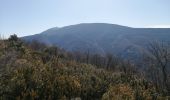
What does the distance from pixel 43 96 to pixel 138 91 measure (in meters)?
7.51

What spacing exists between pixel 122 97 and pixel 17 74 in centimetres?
621

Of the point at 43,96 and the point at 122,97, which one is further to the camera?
the point at 122,97

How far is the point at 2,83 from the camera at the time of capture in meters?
15.8

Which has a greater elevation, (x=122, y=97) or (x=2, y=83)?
(x=2, y=83)

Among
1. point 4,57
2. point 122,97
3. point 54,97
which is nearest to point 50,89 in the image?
point 54,97

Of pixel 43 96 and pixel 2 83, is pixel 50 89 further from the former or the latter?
pixel 2 83

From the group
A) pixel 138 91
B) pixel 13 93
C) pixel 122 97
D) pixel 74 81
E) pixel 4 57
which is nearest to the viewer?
pixel 13 93

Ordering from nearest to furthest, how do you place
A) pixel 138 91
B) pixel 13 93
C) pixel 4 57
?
pixel 13 93
pixel 138 91
pixel 4 57

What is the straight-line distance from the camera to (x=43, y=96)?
1516 centimetres

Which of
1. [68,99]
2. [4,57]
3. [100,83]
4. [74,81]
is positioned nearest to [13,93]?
[68,99]

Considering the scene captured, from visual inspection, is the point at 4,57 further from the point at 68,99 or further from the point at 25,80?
the point at 68,99

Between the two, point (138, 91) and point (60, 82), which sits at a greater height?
point (60, 82)

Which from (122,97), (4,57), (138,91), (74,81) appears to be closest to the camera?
(122,97)

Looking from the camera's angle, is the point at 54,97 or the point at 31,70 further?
the point at 31,70
